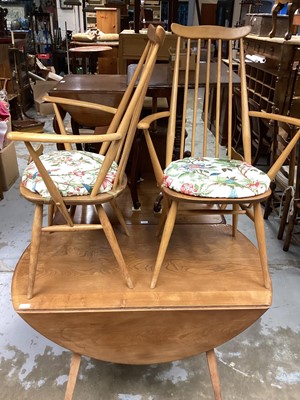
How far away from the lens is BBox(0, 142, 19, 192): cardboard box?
2703 mm

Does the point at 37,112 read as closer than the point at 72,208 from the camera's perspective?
No

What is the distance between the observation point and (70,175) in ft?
3.96

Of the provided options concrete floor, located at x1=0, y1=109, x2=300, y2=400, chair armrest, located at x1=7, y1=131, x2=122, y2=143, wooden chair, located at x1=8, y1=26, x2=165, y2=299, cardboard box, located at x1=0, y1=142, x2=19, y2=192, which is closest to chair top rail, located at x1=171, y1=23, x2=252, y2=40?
wooden chair, located at x1=8, y1=26, x2=165, y2=299

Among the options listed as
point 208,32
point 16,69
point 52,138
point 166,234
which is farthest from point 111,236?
point 16,69

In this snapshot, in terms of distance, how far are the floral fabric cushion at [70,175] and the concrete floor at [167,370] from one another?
76 centimetres

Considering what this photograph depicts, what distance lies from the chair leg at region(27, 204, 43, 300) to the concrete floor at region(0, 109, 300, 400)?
42 cm

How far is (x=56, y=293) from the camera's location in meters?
1.22

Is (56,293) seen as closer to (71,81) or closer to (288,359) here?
(288,359)

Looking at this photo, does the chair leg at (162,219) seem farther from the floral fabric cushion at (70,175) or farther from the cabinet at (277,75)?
the cabinet at (277,75)

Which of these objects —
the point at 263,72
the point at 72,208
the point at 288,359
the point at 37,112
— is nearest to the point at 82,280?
the point at 72,208

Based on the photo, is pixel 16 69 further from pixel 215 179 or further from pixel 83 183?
pixel 215 179

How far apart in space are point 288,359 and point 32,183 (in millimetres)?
1264

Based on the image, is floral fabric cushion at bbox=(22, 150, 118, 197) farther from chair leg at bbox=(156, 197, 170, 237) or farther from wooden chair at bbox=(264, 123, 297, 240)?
wooden chair at bbox=(264, 123, 297, 240)

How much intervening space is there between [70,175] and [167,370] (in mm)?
889
